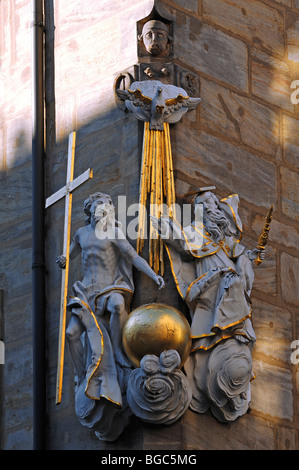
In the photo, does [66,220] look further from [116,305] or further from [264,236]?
[264,236]

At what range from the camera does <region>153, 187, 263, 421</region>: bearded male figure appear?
13773 millimetres

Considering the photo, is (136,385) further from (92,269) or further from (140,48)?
(140,48)

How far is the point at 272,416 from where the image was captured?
14383 mm

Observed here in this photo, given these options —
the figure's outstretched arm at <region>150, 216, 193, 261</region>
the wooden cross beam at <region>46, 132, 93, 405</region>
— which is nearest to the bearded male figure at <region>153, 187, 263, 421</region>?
the figure's outstretched arm at <region>150, 216, 193, 261</region>

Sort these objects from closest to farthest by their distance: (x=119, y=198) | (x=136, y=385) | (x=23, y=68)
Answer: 1. (x=136, y=385)
2. (x=119, y=198)
3. (x=23, y=68)

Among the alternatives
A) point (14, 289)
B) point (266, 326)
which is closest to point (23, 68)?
point (14, 289)

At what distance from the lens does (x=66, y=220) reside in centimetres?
1404

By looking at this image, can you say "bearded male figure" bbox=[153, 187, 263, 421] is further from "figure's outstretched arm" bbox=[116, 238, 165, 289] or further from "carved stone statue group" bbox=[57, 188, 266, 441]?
"figure's outstretched arm" bbox=[116, 238, 165, 289]

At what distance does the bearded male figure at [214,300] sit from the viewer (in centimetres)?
1377

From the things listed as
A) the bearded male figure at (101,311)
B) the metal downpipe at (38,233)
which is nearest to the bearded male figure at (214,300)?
the bearded male figure at (101,311)

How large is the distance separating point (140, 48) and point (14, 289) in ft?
6.39

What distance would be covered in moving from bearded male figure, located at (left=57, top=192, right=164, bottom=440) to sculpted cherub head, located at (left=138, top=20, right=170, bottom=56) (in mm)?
1216

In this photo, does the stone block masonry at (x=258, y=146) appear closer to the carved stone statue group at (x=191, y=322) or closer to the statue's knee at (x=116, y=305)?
the carved stone statue group at (x=191, y=322)

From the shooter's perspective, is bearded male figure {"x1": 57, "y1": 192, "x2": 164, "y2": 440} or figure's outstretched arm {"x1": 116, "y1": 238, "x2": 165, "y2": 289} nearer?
bearded male figure {"x1": 57, "y1": 192, "x2": 164, "y2": 440}
